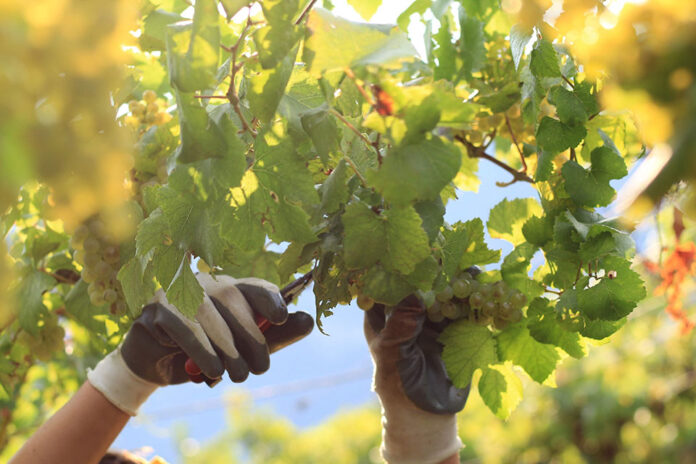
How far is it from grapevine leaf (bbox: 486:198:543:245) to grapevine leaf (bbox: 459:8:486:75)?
0.18 meters

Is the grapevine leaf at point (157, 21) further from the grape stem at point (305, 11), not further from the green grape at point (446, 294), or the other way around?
the green grape at point (446, 294)

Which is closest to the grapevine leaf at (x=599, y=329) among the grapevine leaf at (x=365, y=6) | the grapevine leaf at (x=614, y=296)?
the grapevine leaf at (x=614, y=296)

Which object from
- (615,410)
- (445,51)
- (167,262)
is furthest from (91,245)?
(615,410)

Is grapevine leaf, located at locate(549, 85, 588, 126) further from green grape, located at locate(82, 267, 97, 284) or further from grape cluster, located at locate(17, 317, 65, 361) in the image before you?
grape cluster, located at locate(17, 317, 65, 361)

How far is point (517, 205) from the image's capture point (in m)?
0.93

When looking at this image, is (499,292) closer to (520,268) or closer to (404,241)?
(520,268)

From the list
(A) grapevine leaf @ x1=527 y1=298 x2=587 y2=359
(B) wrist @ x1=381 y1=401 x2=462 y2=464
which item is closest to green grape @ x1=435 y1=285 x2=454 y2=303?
(A) grapevine leaf @ x1=527 y1=298 x2=587 y2=359

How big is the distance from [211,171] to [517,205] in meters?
0.47

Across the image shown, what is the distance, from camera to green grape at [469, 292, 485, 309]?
2.85 feet

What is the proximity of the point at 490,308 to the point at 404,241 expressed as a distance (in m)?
0.29

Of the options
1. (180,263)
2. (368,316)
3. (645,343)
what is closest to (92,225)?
(180,263)

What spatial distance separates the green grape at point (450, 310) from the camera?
915 millimetres

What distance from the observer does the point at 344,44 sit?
1.63 ft

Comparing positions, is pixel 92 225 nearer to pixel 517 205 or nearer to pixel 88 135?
pixel 517 205
